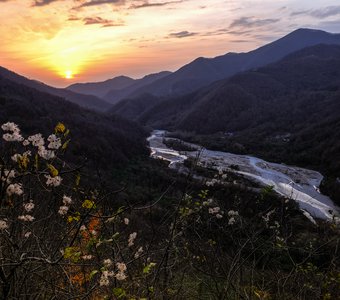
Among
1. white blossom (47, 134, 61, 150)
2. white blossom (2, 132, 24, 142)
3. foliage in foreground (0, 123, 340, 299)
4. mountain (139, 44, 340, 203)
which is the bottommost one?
mountain (139, 44, 340, 203)

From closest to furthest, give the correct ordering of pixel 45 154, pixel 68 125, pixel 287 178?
1. pixel 45 154
2. pixel 287 178
3. pixel 68 125

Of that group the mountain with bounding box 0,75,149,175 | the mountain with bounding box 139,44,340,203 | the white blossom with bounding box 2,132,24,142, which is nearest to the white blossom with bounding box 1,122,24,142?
the white blossom with bounding box 2,132,24,142

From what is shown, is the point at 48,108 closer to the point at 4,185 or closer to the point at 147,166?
the point at 147,166

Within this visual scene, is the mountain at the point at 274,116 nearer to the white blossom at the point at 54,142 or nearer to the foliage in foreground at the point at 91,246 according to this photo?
the foliage in foreground at the point at 91,246

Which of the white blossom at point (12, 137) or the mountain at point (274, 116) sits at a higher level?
the white blossom at point (12, 137)

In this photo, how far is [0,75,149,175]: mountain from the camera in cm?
6462

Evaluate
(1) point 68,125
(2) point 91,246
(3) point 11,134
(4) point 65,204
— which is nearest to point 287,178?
(1) point 68,125

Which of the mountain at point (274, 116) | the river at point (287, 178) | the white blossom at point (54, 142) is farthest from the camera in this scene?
the mountain at point (274, 116)

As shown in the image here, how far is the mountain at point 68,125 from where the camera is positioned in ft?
212

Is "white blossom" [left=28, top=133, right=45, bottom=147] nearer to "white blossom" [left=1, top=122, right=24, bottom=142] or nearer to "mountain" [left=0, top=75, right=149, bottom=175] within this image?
"white blossom" [left=1, top=122, right=24, bottom=142]

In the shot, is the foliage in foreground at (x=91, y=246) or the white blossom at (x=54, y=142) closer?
the foliage in foreground at (x=91, y=246)

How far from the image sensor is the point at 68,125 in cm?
7262

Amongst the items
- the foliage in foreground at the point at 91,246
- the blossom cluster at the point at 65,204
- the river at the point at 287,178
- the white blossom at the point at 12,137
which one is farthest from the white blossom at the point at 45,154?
the river at the point at 287,178

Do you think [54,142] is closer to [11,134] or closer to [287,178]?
[11,134]
